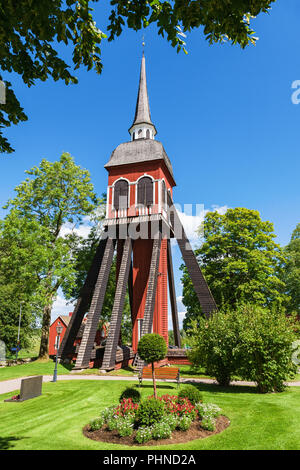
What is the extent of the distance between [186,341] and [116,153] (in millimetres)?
18473

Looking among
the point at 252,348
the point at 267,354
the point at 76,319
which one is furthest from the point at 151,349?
the point at 76,319

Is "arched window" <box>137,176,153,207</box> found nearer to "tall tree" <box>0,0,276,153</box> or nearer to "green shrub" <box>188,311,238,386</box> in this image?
"green shrub" <box>188,311,238,386</box>

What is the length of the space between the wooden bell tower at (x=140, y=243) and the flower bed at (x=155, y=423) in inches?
473

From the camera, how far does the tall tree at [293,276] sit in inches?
1323

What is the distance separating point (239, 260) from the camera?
25.8 meters

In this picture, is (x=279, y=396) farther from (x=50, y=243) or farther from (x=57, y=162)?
(x=57, y=162)

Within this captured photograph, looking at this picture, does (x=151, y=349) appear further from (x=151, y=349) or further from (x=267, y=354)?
(x=267, y=354)

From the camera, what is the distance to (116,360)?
20859 millimetres

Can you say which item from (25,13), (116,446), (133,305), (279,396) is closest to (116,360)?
(133,305)

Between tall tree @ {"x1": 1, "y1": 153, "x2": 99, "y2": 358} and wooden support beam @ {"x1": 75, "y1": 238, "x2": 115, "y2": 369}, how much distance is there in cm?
446

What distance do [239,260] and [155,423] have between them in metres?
19.7

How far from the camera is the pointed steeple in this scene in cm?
3030

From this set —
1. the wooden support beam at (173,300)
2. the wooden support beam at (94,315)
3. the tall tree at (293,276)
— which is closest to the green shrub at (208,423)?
the wooden support beam at (94,315)

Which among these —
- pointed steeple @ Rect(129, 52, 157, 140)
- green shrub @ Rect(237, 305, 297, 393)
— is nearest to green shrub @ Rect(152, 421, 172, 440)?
green shrub @ Rect(237, 305, 297, 393)
